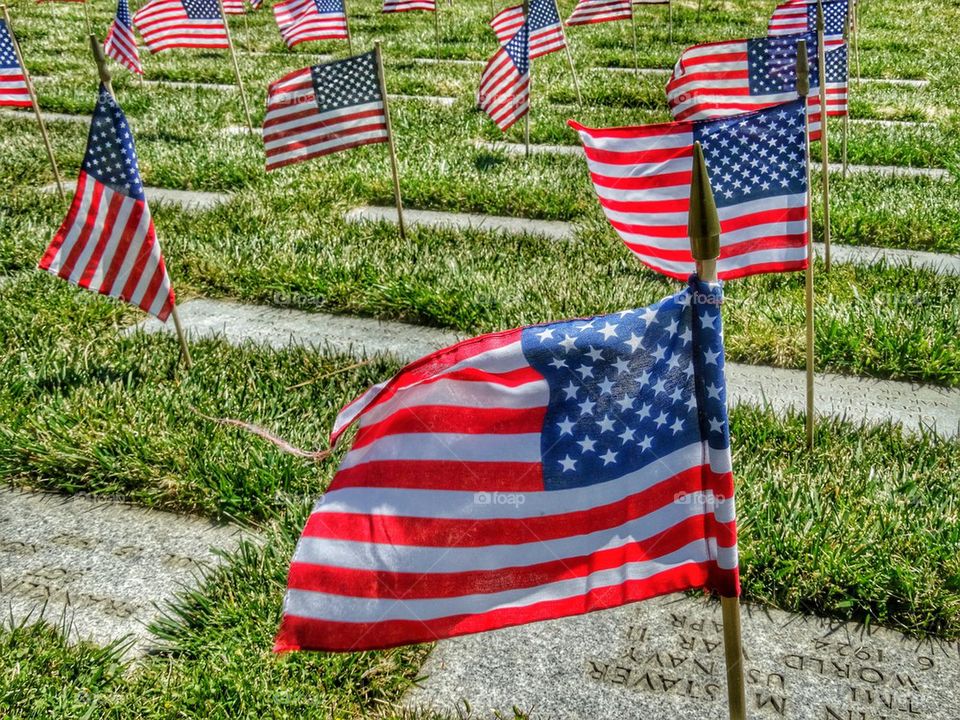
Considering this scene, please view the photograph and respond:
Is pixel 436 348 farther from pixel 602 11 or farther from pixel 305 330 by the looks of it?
pixel 602 11

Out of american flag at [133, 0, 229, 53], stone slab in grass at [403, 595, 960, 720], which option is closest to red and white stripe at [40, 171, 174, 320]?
stone slab in grass at [403, 595, 960, 720]

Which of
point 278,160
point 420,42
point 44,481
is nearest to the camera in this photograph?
point 44,481

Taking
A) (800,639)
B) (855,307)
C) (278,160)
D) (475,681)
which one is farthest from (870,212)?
(475,681)

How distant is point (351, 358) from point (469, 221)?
2.30m

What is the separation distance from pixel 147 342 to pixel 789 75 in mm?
3502

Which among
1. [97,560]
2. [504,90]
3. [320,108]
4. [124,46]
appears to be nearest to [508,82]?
[504,90]

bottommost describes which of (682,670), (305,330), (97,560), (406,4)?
(682,670)

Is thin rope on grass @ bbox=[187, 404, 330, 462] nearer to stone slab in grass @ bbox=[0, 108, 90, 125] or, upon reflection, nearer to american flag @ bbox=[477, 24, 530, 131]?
american flag @ bbox=[477, 24, 530, 131]

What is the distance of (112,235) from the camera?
4.37 meters

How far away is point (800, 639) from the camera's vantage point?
294 centimetres

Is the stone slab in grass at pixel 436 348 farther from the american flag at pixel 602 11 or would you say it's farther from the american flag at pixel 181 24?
the american flag at pixel 602 11

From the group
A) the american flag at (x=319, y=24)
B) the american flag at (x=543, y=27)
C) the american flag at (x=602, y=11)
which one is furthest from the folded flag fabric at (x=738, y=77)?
the american flag at (x=602, y=11)

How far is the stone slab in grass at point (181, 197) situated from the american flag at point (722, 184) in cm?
462

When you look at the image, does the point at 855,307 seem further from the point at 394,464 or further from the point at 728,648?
the point at 394,464
